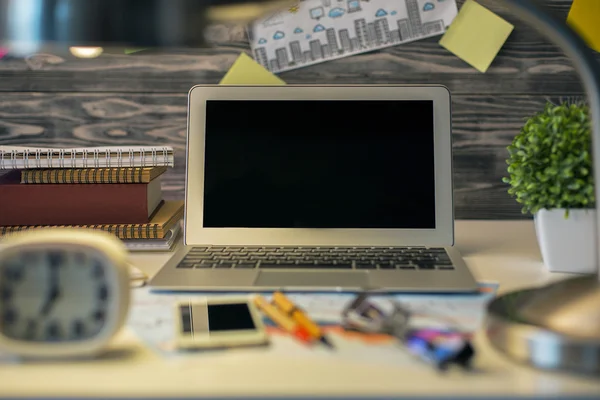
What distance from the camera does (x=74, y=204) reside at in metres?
0.98

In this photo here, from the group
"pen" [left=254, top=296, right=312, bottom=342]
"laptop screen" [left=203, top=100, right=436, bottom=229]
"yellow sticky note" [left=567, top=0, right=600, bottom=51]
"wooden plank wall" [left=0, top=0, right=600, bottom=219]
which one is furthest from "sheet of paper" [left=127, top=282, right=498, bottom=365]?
"yellow sticky note" [left=567, top=0, right=600, bottom=51]

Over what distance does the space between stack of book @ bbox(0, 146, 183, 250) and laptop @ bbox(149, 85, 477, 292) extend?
70 millimetres

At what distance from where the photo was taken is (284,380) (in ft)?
1.72

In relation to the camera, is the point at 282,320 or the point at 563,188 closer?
the point at 282,320

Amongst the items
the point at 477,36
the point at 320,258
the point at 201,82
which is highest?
the point at 477,36

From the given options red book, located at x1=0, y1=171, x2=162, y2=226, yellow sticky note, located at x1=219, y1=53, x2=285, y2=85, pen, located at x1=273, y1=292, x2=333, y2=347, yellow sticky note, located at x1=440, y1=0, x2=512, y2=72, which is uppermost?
yellow sticky note, located at x1=440, y1=0, x2=512, y2=72

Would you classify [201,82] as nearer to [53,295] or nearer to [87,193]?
[87,193]

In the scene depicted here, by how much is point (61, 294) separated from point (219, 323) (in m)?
0.15

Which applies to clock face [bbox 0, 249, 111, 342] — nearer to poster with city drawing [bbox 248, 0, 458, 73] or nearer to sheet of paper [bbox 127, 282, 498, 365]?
sheet of paper [bbox 127, 282, 498, 365]

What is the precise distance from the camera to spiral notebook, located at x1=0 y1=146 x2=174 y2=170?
3.13 ft

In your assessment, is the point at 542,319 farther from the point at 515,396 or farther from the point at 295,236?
the point at 295,236

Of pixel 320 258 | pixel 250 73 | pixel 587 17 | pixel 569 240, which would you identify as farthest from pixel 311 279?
pixel 587 17

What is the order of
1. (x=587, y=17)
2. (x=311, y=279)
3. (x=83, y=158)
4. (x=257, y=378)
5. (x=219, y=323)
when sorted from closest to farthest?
1. (x=257, y=378)
2. (x=219, y=323)
3. (x=311, y=279)
4. (x=83, y=158)
5. (x=587, y=17)

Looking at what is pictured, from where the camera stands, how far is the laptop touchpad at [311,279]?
77 centimetres
